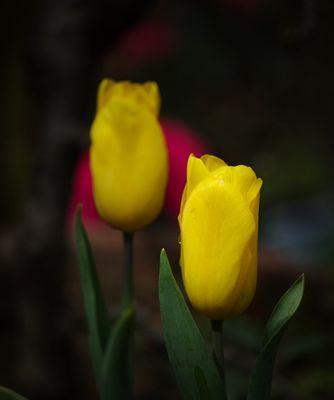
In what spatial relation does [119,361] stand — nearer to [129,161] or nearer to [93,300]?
[93,300]

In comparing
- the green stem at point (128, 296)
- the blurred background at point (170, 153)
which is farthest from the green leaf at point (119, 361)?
the blurred background at point (170, 153)

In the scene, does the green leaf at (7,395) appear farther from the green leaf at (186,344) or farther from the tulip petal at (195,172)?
the tulip petal at (195,172)

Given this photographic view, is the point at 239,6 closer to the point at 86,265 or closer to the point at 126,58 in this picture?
the point at 126,58

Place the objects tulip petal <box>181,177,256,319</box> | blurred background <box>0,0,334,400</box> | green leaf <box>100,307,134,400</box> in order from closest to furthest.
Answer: tulip petal <box>181,177,256,319</box> → green leaf <box>100,307,134,400</box> → blurred background <box>0,0,334,400</box>

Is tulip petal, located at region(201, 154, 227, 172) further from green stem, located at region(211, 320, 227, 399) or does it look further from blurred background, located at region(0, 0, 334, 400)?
blurred background, located at region(0, 0, 334, 400)

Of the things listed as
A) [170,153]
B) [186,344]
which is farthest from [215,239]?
[170,153]

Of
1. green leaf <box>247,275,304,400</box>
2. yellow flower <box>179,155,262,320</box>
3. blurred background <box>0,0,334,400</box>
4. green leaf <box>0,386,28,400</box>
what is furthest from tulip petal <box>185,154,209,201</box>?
blurred background <box>0,0,334,400</box>

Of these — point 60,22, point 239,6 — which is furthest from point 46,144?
point 239,6
